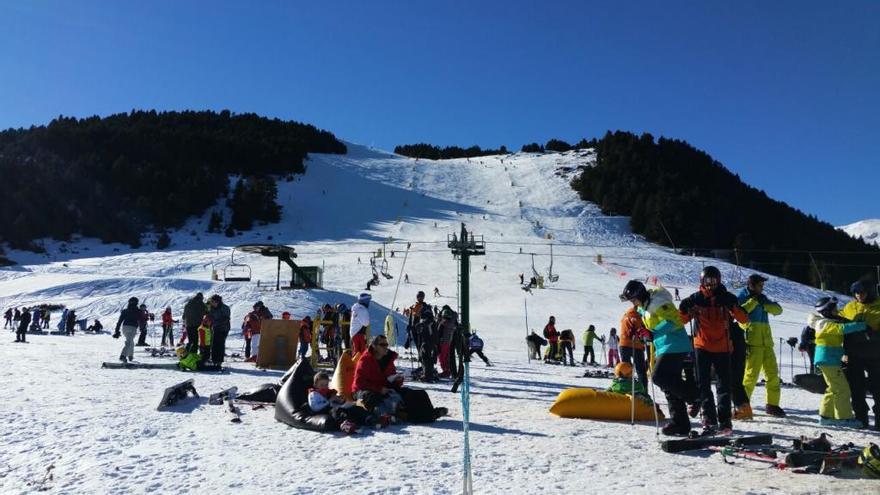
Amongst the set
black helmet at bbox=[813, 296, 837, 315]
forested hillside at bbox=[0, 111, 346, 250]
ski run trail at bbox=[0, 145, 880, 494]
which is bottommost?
ski run trail at bbox=[0, 145, 880, 494]

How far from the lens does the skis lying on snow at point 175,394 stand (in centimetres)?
746

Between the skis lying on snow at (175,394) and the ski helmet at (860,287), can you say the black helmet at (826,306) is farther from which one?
the skis lying on snow at (175,394)

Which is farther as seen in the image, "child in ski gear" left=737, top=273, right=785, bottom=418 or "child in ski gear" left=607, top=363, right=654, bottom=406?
"child in ski gear" left=607, top=363, right=654, bottom=406

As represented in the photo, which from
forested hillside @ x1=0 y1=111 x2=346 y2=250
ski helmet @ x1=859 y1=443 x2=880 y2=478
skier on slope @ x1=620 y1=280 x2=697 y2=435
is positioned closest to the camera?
ski helmet @ x1=859 y1=443 x2=880 y2=478

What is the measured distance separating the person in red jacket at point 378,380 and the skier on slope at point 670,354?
284 centimetres

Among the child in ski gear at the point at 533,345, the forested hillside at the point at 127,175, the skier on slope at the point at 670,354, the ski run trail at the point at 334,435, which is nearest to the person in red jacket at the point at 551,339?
the child in ski gear at the point at 533,345

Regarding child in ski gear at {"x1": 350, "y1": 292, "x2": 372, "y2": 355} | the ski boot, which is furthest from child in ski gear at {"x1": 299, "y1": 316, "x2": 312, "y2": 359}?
the ski boot

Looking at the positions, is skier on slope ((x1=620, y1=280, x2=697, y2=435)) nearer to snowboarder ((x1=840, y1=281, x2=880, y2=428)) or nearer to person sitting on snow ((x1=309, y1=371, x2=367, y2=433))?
snowboarder ((x1=840, y1=281, x2=880, y2=428))

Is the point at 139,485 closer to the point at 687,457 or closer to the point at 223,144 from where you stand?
the point at 687,457

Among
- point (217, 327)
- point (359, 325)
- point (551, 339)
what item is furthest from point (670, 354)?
point (551, 339)

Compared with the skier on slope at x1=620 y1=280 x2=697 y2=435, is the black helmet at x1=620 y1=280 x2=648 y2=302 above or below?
above

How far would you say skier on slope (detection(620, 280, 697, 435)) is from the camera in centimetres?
574

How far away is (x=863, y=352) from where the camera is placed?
21.2 feet

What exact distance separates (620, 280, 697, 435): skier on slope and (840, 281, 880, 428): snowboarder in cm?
214
